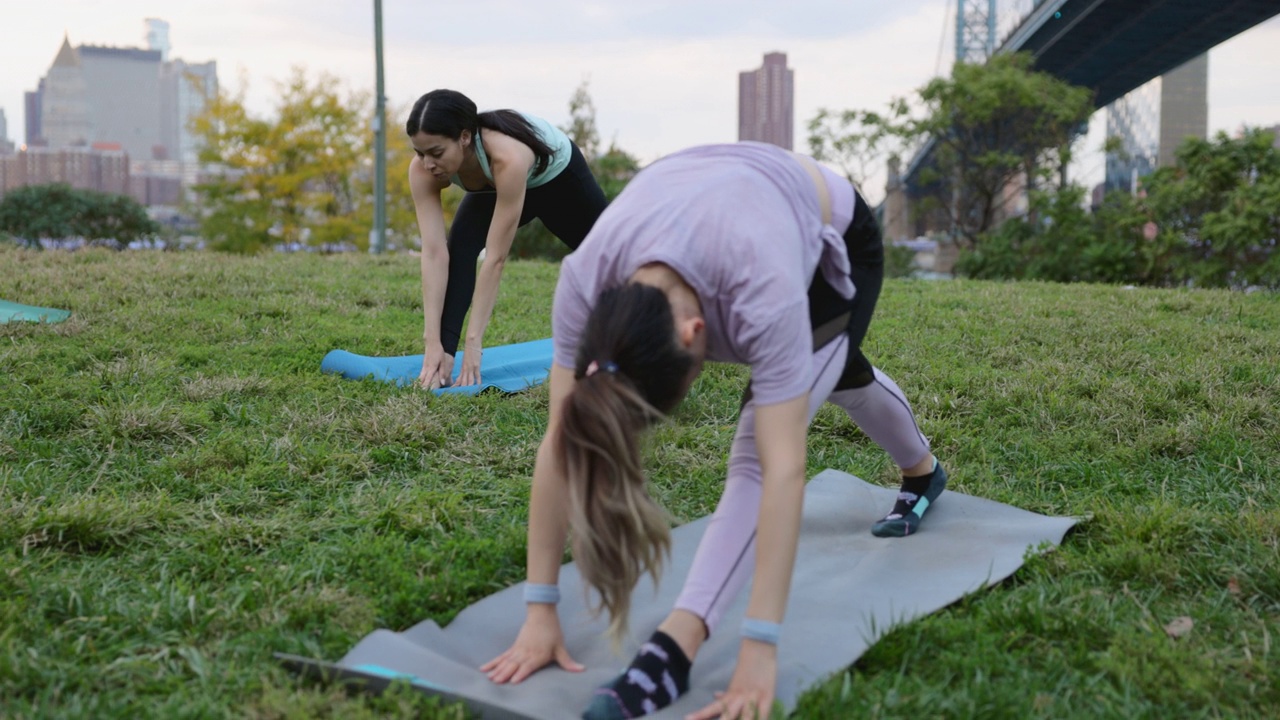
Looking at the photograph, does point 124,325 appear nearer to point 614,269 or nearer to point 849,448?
point 849,448

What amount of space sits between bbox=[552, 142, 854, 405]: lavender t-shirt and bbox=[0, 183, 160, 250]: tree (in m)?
15.8

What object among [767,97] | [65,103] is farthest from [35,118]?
[767,97]

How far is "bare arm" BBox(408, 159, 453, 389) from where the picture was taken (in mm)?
4242

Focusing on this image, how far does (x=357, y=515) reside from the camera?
2.77 metres

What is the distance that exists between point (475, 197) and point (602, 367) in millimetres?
2789

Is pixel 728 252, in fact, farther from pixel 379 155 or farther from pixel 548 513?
pixel 379 155

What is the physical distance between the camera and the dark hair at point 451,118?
3682 mm

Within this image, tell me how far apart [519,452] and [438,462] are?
27 centimetres

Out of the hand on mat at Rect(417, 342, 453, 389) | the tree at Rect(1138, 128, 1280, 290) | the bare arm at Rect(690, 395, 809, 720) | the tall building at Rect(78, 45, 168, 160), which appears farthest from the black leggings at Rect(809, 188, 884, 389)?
the tall building at Rect(78, 45, 168, 160)

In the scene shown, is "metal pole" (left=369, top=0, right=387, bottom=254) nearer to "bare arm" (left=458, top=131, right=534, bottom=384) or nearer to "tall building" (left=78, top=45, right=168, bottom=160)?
"bare arm" (left=458, top=131, right=534, bottom=384)

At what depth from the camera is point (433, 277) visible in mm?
4363

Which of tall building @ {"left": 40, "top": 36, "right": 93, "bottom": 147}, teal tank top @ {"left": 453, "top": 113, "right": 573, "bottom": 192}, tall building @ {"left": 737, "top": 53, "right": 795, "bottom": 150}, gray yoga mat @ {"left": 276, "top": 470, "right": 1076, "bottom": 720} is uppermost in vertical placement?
tall building @ {"left": 40, "top": 36, "right": 93, "bottom": 147}

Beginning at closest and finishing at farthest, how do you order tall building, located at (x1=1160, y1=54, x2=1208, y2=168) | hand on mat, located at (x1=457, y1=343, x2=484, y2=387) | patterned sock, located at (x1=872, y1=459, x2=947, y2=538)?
patterned sock, located at (x1=872, y1=459, x2=947, y2=538)
hand on mat, located at (x1=457, y1=343, x2=484, y2=387)
tall building, located at (x1=1160, y1=54, x2=1208, y2=168)

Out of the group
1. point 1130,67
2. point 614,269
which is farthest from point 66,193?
point 1130,67
